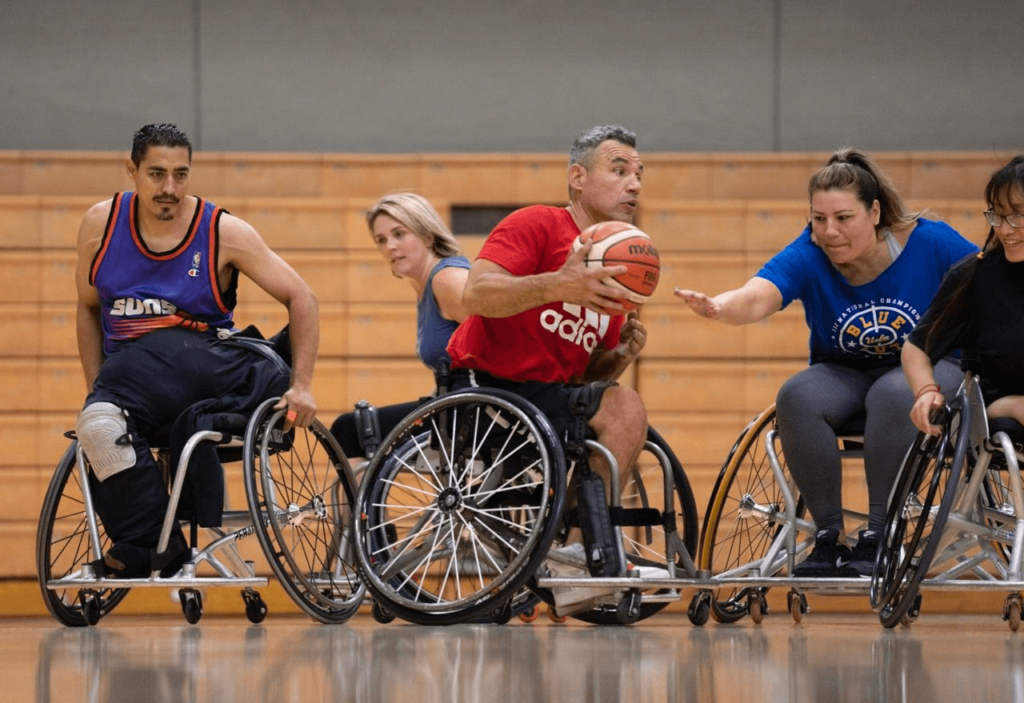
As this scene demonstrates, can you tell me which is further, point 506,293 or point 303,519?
point 303,519

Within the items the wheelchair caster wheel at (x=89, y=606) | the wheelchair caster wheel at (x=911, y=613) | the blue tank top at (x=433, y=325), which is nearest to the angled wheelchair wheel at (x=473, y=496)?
the blue tank top at (x=433, y=325)

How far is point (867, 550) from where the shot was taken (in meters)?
2.90

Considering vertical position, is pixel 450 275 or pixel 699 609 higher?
pixel 450 275

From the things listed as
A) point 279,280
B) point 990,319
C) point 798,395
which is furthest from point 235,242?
point 990,319

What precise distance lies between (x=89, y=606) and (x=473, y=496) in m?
1.10

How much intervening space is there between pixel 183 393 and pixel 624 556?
3.43ft

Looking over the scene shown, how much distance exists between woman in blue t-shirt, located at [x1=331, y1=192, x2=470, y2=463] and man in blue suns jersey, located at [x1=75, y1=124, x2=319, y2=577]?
35 cm

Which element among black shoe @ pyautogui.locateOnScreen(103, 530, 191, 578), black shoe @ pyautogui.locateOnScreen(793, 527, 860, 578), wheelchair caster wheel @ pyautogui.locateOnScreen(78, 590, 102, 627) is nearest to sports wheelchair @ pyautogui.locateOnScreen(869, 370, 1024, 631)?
black shoe @ pyautogui.locateOnScreen(793, 527, 860, 578)

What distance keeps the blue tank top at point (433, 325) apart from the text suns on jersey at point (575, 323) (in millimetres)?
633

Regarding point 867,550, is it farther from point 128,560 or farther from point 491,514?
point 128,560

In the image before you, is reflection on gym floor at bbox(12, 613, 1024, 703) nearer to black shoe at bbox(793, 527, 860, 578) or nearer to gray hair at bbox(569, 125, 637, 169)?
black shoe at bbox(793, 527, 860, 578)

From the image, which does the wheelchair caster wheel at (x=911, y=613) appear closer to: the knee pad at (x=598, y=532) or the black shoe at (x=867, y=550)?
the black shoe at (x=867, y=550)

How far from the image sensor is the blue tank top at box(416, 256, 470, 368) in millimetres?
3551

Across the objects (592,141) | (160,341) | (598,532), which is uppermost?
(592,141)
